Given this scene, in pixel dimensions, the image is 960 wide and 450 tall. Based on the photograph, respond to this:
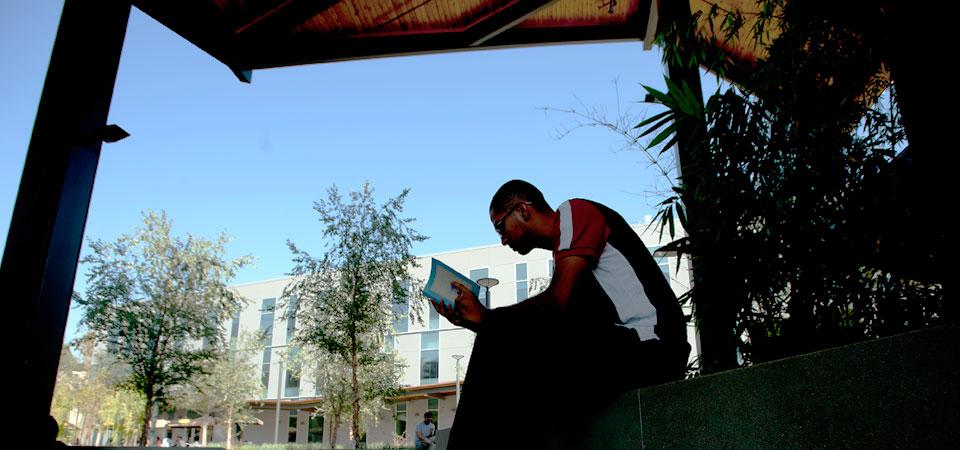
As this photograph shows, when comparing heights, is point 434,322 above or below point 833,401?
above

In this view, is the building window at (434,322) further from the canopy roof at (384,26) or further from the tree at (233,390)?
the canopy roof at (384,26)

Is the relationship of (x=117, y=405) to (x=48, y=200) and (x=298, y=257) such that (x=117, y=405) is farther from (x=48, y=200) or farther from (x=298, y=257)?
(x=48, y=200)

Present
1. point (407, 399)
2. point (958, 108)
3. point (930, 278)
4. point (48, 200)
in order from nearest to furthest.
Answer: point (958, 108) → point (930, 278) → point (48, 200) → point (407, 399)

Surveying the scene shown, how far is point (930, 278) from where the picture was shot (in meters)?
2.84

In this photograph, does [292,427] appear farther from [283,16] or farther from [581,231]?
[581,231]

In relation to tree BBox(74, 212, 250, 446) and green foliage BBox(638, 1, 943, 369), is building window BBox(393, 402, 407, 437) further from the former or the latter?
green foliage BBox(638, 1, 943, 369)

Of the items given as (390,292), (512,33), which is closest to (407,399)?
(390,292)

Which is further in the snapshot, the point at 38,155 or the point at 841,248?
the point at 38,155

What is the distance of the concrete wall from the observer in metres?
0.81

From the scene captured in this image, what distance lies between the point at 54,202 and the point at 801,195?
459cm

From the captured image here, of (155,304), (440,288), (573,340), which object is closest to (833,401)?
(573,340)

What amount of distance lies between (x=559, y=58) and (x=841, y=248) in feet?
26.2

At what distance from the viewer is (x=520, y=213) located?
6.73 ft

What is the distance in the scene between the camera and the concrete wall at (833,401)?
0.81 m
